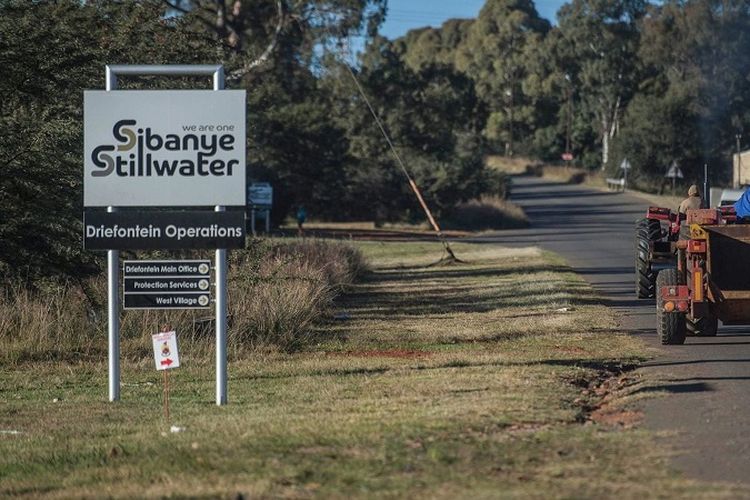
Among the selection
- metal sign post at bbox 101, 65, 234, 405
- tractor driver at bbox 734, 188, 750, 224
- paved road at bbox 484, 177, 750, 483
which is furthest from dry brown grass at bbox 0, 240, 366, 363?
tractor driver at bbox 734, 188, 750, 224

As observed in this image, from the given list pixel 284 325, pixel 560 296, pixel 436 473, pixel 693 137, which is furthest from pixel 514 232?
pixel 436 473

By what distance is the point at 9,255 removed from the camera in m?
15.9

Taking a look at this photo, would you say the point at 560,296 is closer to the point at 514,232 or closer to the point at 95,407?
the point at 95,407

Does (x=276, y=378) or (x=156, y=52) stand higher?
(x=156, y=52)

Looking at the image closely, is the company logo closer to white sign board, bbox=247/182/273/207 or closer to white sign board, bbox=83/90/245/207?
white sign board, bbox=83/90/245/207

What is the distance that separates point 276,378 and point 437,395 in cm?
254

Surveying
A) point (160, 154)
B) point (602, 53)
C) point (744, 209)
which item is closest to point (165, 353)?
point (160, 154)

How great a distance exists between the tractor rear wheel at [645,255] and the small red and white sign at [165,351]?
10.1 m

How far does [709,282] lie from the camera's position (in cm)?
1455

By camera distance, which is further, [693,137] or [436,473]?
[693,137]

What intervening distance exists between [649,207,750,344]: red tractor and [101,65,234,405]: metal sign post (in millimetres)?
5987

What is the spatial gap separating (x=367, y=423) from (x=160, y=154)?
3530 millimetres

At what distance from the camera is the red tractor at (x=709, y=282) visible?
571 inches

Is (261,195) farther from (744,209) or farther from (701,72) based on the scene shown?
(701,72)
